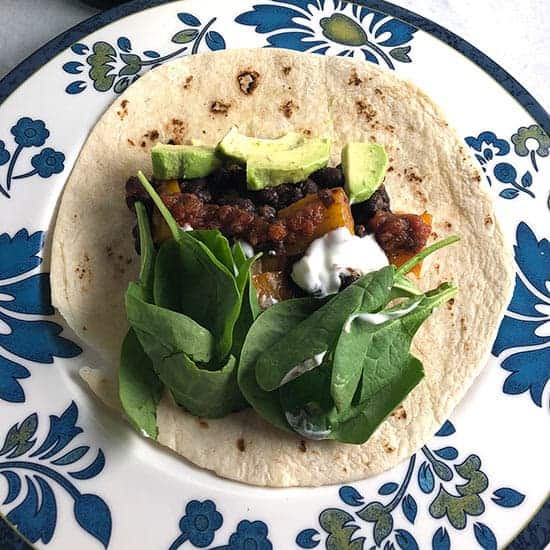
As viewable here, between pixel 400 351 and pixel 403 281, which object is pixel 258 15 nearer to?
pixel 403 281

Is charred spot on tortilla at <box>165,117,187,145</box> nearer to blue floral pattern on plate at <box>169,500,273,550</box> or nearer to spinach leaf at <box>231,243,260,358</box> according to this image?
spinach leaf at <box>231,243,260,358</box>

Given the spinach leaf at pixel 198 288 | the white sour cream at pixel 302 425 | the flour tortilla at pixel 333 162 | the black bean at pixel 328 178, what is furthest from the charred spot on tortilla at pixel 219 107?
the white sour cream at pixel 302 425

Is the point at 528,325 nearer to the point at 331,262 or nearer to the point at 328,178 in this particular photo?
the point at 331,262

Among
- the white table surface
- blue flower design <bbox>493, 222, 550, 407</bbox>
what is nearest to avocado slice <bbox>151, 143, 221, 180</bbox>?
blue flower design <bbox>493, 222, 550, 407</bbox>

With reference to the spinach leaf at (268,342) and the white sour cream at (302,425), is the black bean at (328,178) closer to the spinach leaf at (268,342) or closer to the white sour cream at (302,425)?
the spinach leaf at (268,342)

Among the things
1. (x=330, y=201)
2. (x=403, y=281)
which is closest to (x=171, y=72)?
(x=330, y=201)
